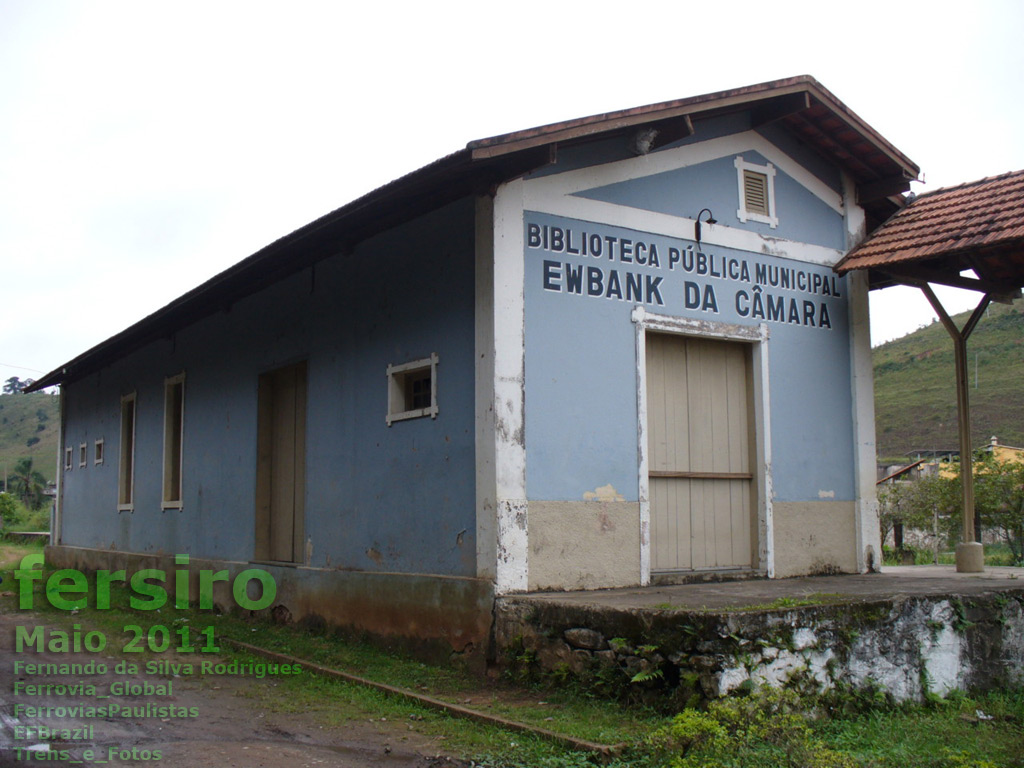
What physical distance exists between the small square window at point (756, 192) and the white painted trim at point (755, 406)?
3.56 feet

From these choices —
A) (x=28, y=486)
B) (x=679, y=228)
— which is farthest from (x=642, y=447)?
(x=28, y=486)

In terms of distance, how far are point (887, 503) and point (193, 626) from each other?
14.4 metres

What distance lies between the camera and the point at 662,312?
880 centimetres

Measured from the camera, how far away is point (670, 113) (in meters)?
8.34

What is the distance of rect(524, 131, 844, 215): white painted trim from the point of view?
829cm

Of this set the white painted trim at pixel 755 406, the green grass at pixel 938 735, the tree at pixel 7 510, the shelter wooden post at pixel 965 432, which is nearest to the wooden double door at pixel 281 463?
the white painted trim at pixel 755 406

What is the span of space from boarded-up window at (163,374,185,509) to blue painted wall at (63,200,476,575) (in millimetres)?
207

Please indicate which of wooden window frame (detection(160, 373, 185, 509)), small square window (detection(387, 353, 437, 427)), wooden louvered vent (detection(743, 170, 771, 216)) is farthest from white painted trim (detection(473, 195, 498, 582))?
wooden window frame (detection(160, 373, 185, 509))

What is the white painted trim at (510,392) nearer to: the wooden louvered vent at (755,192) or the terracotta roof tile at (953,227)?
the wooden louvered vent at (755,192)

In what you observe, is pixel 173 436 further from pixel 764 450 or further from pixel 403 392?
pixel 764 450

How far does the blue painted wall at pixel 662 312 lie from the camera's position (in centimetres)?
805

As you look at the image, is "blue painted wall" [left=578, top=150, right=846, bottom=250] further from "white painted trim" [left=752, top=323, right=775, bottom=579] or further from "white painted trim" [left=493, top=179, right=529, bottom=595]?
"white painted trim" [left=752, top=323, right=775, bottom=579]

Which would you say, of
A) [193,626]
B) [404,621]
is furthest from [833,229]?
[193,626]

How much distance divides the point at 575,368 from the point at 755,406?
2.14 meters
